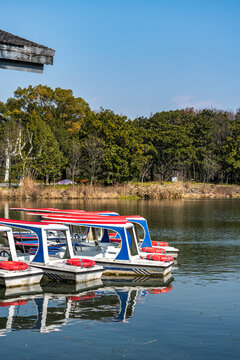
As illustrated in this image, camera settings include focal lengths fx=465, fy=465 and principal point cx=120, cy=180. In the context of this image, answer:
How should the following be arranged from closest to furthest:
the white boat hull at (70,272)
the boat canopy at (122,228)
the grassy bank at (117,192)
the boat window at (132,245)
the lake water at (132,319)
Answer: the lake water at (132,319), the white boat hull at (70,272), the boat canopy at (122,228), the boat window at (132,245), the grassy bank at (117,192)

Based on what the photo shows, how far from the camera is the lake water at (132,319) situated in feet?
42.8

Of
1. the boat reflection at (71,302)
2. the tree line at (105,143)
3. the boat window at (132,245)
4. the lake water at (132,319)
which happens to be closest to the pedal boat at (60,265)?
the boat reflection at (71,302)

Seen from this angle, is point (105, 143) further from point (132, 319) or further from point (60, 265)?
point (132, 319)

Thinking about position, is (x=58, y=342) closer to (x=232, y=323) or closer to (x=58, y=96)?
(x=232, y=323)

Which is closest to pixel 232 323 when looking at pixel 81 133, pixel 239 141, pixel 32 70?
pixel 32 70

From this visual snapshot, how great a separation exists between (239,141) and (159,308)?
95371mm

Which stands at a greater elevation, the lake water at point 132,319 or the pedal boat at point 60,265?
the pedal boat at point 60,265

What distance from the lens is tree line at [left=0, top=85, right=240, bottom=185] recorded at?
87.1 meters

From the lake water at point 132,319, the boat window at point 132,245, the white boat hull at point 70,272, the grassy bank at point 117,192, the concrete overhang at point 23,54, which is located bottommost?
the lake water at point 132,319

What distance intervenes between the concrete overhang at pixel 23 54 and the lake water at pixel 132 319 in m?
7.96

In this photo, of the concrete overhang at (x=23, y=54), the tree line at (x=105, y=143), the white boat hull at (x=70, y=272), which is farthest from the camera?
the tree line at (x=105, y=143)

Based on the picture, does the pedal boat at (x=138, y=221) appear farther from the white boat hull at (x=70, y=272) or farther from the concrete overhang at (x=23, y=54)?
the concrete overhang at (x=23, y=54)

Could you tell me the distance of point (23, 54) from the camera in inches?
313

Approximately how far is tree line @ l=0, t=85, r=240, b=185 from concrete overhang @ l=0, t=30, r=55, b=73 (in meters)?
76.4
